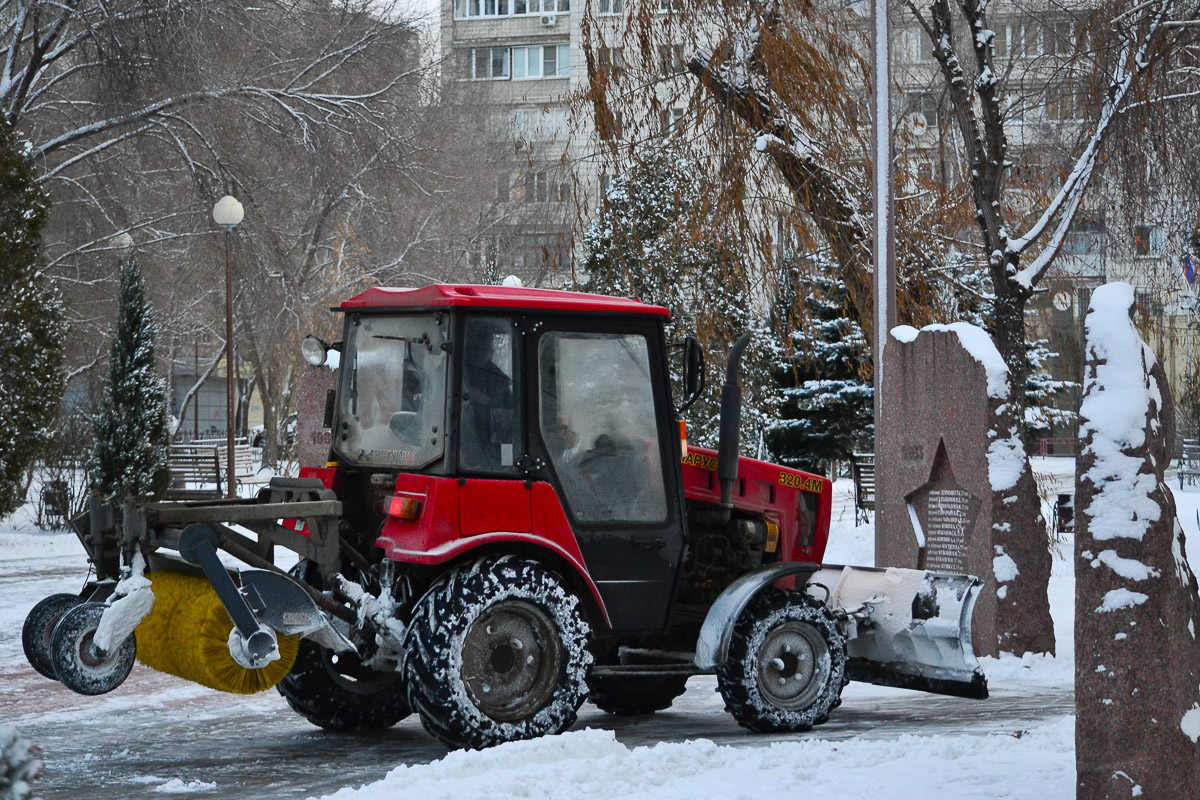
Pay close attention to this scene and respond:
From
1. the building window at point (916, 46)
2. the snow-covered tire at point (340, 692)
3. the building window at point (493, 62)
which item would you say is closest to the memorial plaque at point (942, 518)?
the snow-covered tire at point (340, 692)

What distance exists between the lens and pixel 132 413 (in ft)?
82.1

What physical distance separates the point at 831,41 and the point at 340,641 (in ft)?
29.1

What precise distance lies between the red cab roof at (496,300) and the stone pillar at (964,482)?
412 cm

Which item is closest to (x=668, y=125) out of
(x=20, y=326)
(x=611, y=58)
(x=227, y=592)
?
(x=611, y=58)

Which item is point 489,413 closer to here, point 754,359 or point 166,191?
point 754,359

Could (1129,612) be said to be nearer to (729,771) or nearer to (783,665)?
(729,771)

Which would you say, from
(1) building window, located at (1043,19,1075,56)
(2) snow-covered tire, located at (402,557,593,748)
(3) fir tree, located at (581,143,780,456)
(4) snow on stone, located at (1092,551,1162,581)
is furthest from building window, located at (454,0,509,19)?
(4) snow on stone, located at (1092,551,1162,581)

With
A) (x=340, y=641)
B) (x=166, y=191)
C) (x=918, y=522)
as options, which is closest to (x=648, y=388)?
(x=340, y=641)

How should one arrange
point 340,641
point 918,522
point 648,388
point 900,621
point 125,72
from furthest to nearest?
point 125,72
point 918,522
point 900,621
point 648,388
point 340,641

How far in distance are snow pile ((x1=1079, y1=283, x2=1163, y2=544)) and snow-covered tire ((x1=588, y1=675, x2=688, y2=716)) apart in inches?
162

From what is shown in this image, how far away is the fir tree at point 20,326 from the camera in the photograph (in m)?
18.6

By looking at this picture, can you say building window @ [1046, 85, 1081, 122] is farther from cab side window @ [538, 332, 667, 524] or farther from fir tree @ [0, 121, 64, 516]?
fir tree @ [0, 121, 64, 516]

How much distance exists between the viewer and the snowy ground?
5.88 m

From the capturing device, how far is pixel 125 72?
20.0m
